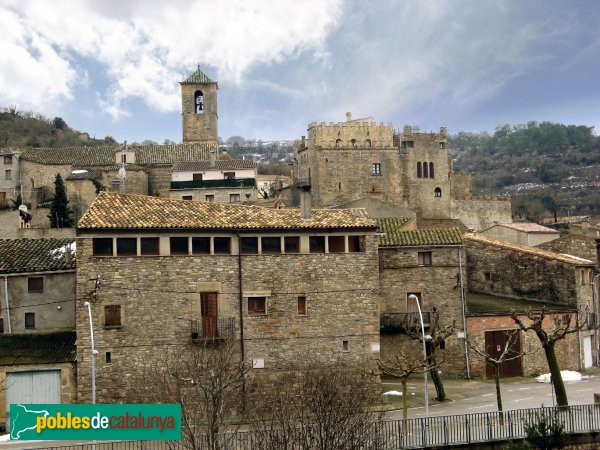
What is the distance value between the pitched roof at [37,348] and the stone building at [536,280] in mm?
22996

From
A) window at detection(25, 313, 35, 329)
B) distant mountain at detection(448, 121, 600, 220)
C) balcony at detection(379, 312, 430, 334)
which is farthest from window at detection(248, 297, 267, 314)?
distant mountain at detection(448, 121, 600, 220)

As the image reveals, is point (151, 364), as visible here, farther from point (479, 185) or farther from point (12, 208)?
point (479, 185)

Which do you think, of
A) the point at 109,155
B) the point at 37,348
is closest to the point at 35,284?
the point at 37,348

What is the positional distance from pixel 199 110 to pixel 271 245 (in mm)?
59185

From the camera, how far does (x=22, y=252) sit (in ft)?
135

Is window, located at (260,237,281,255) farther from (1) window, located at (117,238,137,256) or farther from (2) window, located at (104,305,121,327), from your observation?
(2) window, located at (104,305,121,327)

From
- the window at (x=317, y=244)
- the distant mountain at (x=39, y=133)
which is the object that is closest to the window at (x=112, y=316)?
the window at (x=317, y=244)

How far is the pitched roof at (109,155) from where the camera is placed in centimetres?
7881

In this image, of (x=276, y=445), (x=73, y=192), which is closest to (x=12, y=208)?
(x=73, y=192)

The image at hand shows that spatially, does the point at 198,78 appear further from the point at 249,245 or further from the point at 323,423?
the point at 323,423

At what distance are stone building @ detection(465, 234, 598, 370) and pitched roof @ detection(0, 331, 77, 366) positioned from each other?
75.4ft

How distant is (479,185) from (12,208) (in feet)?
362

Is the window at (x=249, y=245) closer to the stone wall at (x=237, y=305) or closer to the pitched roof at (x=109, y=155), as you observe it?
the stone wall at (x=237, y=305)

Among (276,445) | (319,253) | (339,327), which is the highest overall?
(319,253)
